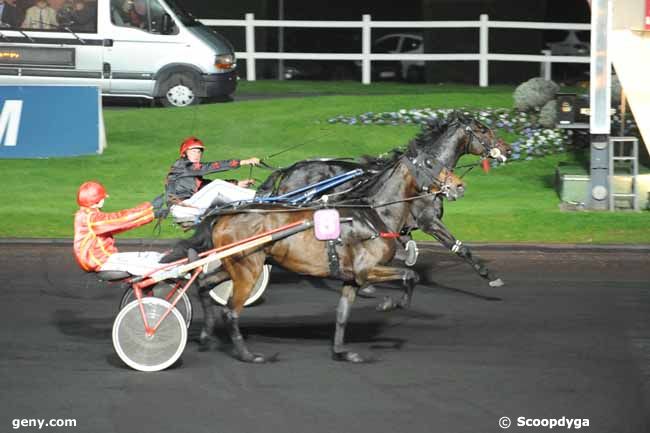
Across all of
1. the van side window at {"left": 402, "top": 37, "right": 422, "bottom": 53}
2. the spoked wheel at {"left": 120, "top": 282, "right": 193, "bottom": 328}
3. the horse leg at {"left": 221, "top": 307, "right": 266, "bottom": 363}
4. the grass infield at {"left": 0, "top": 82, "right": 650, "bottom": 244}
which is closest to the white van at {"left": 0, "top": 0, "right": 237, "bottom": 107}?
the grass infield at {"left": 0, "top": 82, "right": 650, "bottom": 244}

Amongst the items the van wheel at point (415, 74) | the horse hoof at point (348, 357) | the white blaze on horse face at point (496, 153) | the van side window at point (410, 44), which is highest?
the van side window at point (410, 44)

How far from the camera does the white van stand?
942 inches

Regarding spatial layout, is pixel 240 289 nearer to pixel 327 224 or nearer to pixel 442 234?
pixel 327 224

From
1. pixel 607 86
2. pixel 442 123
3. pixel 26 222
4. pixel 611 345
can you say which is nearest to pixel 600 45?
pixel 607 86

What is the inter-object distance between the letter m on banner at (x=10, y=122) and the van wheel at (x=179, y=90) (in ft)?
14.2

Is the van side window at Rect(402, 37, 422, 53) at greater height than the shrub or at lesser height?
greater

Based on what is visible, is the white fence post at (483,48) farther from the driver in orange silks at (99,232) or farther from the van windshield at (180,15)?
the driver in orange silks at (99,232)

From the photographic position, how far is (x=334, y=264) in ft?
33.8

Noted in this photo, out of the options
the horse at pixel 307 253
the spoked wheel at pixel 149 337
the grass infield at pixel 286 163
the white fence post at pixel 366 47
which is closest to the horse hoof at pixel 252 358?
the horse at pixel 307 253

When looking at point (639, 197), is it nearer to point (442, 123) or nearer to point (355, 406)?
point (442, 123)

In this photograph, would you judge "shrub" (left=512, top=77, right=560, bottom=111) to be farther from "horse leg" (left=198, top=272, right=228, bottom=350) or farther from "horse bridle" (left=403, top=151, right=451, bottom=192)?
"horse leg" (left=198, top=272, right=228, bottom=350)

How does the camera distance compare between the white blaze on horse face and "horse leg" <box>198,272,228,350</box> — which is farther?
the white blaze on horse face

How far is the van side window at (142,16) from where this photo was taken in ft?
78.6

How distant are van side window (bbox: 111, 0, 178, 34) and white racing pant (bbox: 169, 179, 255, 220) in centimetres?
1251
